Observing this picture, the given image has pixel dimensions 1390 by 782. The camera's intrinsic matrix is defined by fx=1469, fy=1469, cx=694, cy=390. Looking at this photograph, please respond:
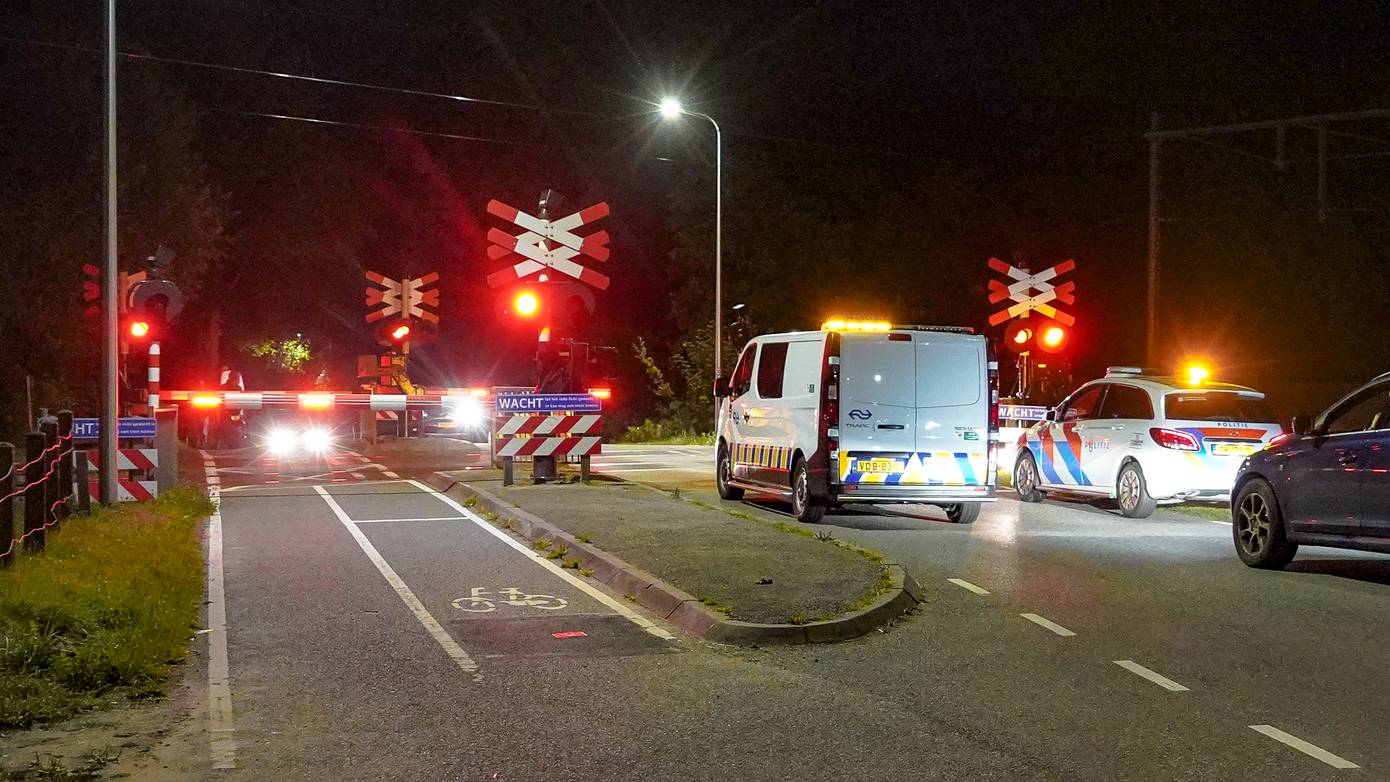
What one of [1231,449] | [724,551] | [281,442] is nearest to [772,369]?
[724,551]

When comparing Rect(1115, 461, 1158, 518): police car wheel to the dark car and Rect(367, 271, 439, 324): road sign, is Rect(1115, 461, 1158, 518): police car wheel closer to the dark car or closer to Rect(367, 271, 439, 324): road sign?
the dark car

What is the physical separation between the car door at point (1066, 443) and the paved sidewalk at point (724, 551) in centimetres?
393

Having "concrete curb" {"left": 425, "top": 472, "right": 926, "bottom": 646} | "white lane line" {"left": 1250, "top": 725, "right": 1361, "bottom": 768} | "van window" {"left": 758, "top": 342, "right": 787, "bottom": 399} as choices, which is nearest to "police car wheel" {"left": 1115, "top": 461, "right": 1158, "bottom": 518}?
"van window" {"left": 758, "top": 342, "right": 787, "bottom": 399}

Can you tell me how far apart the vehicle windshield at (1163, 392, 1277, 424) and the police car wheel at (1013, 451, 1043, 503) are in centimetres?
251

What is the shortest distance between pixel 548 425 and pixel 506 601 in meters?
8.99

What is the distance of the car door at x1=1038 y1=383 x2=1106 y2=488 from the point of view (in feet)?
58.4

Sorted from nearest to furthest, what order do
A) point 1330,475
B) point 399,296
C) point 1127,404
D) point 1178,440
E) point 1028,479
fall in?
point 1330,475 < point 1178,440 < point 1127,404 < point 1028,479 < point 399,296

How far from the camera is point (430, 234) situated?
56.1 m

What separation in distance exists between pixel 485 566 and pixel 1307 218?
3172cm

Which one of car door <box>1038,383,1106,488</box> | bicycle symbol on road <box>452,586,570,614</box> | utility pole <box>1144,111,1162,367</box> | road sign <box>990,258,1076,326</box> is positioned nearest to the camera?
bicycle symbol on road <box>452,586,570,614</box>

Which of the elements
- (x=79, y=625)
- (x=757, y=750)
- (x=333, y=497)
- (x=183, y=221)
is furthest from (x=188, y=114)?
(x=757, y=750)

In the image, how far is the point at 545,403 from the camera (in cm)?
1959

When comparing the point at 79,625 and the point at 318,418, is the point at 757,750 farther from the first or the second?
the point at 318,418

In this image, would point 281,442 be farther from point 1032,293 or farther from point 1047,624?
point 1047,624
